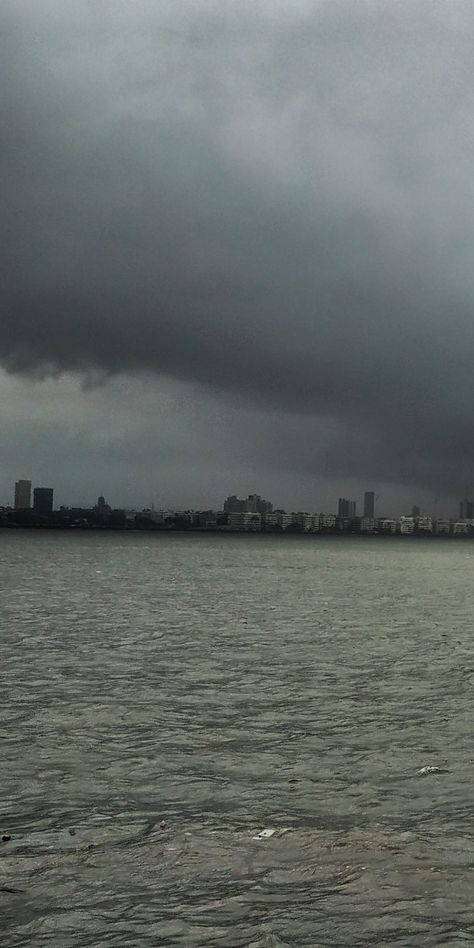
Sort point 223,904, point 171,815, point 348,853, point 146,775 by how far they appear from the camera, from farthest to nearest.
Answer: point 146,775
point 171,815
point 348,853
point 223,904

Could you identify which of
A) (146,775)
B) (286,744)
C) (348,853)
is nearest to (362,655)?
(286,744)

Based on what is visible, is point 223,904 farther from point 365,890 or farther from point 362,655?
point 362,655

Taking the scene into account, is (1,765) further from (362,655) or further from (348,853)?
(362,655)

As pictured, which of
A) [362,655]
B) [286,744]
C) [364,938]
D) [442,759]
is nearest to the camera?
[364,938]

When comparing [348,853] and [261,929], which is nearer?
[261,929]

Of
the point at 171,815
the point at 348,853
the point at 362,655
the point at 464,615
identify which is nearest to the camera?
the point at 348,853

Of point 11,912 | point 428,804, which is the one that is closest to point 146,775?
point 428,804
